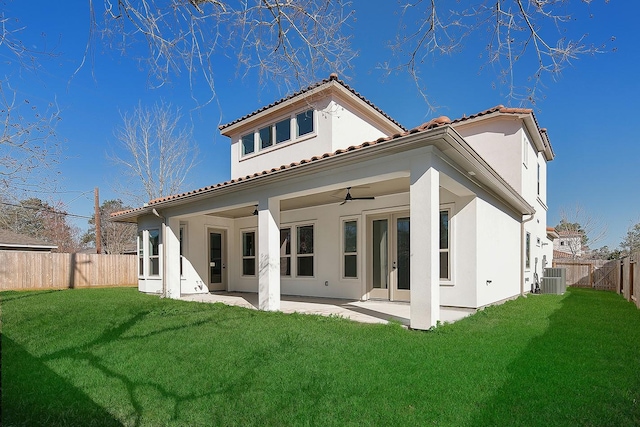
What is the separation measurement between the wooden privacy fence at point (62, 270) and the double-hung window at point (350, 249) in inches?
516

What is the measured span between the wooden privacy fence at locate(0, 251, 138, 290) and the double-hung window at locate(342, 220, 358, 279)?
13.1 m

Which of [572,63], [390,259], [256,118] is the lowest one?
[390,259]

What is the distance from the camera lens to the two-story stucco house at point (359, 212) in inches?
229

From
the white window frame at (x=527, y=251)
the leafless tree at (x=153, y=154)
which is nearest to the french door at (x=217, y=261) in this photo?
the leafless tree at (x=153, y=154)

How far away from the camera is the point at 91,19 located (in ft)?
10.6

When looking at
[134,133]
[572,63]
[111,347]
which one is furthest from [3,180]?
[134,133]

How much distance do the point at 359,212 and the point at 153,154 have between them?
Answer: 16.0 metres

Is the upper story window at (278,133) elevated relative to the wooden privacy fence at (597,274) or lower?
elevated

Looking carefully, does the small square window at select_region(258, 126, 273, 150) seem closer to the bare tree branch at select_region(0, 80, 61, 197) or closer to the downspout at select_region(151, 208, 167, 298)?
the downspout at select_region(151, 208, 167, 298)

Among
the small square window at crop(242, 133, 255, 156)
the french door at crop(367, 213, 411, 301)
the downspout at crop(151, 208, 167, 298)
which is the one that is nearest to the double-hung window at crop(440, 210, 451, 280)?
the french door at crop(367, 213, 411, 301)

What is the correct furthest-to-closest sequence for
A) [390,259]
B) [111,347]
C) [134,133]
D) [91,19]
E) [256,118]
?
[134,133], [256,118], [390,259], [111,347], [91,19]

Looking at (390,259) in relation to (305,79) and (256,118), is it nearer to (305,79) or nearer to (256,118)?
(305,79)

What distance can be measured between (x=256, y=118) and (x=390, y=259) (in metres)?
6.67

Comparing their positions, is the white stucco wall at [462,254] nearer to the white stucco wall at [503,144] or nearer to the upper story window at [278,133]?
the white stucco wall at [503,144]
